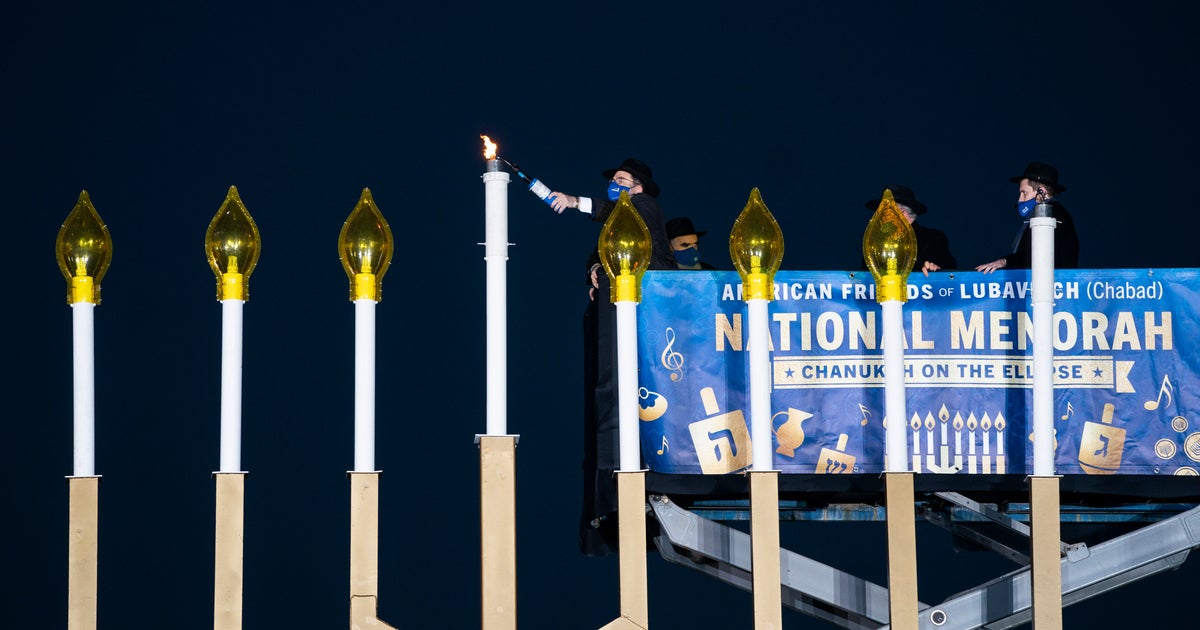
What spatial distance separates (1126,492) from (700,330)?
1.33 m

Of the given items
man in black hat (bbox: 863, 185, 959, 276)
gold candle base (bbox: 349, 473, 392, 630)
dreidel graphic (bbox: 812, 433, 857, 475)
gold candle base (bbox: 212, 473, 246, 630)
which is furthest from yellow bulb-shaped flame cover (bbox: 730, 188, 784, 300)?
man in black hat (bbox: 863, 185, 959, 276)

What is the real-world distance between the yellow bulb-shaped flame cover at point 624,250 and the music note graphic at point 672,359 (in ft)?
3.63

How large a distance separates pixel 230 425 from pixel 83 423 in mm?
319

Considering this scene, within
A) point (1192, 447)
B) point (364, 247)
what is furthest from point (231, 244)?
point (1192, 447)

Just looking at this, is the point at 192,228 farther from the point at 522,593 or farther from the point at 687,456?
the point at 687,456

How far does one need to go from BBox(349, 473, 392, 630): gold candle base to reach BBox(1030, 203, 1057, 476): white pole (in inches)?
56.2

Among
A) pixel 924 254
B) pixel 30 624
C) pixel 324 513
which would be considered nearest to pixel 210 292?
pixel 324 513

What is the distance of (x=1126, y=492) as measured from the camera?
4.40 metres

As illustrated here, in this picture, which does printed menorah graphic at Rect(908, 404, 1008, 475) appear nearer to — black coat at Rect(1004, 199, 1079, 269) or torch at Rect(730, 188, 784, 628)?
black coat at Rect(1004, 199, 1079, 269)

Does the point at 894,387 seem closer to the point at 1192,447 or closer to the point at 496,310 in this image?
the point at 496,310

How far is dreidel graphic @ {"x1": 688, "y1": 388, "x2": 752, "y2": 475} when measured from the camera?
14.1ft

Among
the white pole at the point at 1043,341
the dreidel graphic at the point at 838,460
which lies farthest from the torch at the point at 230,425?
the dreidel graphic at the point at 838,460

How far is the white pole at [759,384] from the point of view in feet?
10.4

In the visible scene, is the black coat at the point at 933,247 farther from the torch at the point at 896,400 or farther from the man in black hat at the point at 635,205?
the torch at the point at 896,400
